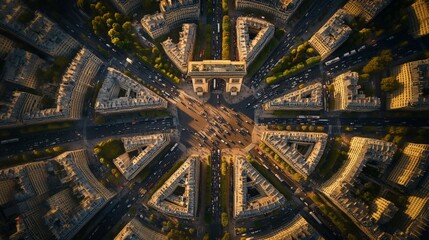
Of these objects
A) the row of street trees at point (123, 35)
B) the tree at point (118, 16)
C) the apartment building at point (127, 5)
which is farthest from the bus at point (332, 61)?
the tree at point (118, 16)

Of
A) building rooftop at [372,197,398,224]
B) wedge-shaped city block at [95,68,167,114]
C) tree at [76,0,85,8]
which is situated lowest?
building rooftop at [372,197,398,224]

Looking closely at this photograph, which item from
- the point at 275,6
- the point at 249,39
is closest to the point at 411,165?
the point at 249,39

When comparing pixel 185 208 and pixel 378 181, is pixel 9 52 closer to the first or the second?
pixel 185 208

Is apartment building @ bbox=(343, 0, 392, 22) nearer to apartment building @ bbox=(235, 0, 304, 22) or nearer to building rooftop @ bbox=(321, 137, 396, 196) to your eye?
apartment building @ bbox=(235, 0, 304, 22)

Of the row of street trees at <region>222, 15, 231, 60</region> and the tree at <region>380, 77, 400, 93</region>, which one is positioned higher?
the row of street trees at <region>222, 15, 231, 60</region>

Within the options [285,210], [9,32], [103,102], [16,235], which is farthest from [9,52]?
[285,210]

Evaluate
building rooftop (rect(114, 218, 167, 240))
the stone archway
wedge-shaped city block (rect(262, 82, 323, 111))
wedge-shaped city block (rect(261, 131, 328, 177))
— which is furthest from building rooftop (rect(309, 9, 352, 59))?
building rooftop (rect(114, 218, 167, 240))

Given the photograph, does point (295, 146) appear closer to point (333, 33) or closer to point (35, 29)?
point (333, 33)
